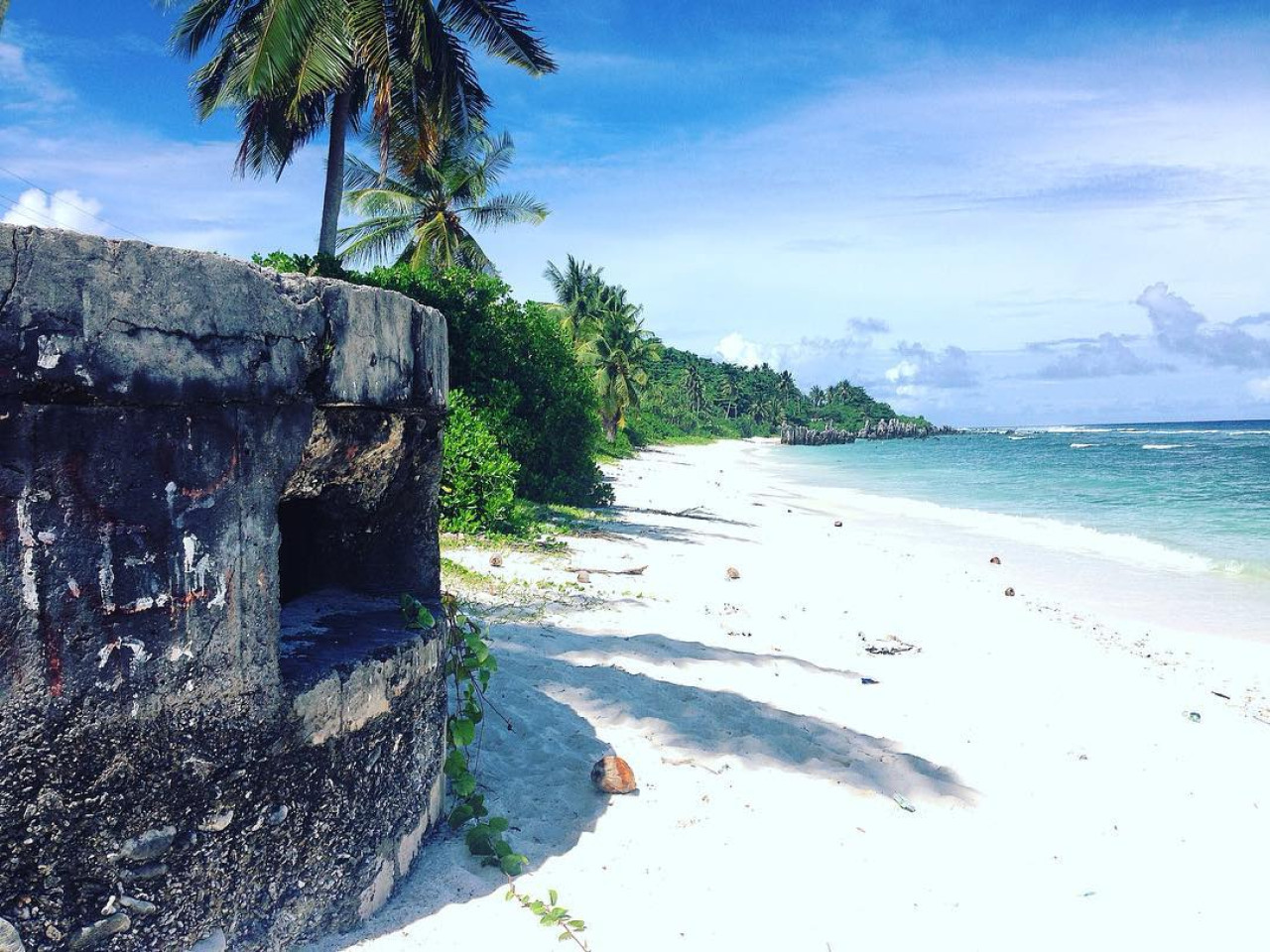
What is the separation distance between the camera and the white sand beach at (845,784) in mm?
3102

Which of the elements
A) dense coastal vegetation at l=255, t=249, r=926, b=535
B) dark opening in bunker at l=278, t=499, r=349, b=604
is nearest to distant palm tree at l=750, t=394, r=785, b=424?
dense coastal vegetation at l=255, t=249, r=926, b=535

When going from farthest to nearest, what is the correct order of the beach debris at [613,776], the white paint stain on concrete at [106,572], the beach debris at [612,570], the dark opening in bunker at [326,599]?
1. the beach debris at [612,570]
2. the beach debris at [613,776]
3. the dark opening in bunker at [326,599]
4. the white paint stain on concrete at [106,572]

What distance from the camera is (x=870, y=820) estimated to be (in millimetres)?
3834

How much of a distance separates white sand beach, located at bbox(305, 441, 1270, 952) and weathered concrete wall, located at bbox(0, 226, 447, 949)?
1.67 ft

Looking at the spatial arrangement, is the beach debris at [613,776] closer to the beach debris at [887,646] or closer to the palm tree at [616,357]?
the beach debris at [887,646]

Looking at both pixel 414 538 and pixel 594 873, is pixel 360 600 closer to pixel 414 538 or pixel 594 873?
pixel 414 538

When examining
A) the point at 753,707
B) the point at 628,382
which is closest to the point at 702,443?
the point at 628,382

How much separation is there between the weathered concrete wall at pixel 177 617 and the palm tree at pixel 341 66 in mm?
11819

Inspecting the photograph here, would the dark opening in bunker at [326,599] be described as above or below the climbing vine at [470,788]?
above

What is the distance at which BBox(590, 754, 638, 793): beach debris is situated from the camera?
148 inches

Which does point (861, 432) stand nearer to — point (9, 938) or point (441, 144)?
point (441, 144)

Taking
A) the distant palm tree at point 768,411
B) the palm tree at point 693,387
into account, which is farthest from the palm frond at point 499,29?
the distant palm tree at point 768,411

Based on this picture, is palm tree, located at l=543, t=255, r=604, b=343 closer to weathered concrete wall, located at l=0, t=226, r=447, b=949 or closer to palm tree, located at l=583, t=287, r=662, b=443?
palm tree, located at l=583, t=287, r=662, b=443

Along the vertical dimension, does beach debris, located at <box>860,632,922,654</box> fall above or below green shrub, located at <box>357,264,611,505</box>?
below
